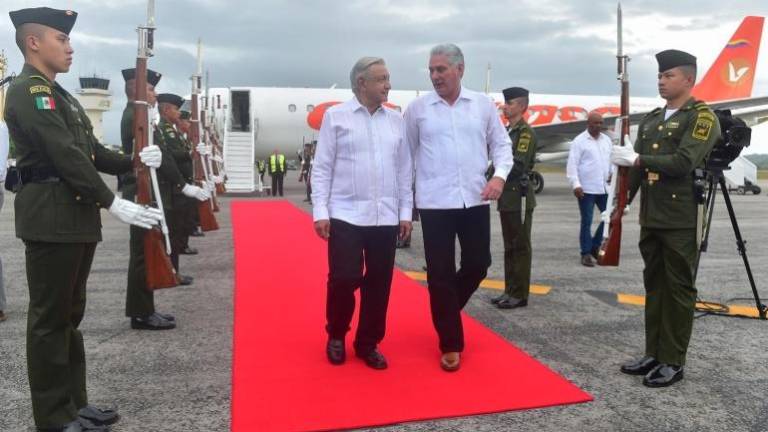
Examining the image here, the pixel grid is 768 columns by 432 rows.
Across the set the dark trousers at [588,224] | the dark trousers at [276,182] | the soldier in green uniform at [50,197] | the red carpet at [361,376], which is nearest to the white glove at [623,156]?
the red carpet at [361,376]

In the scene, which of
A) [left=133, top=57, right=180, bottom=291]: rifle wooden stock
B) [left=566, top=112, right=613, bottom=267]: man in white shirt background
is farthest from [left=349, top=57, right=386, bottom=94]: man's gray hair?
[left=566, top=112, right=613, bottom=267]: man in white shirt background

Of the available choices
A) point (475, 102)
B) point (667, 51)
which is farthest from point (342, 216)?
point (667, 51)

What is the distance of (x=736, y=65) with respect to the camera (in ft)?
81.3

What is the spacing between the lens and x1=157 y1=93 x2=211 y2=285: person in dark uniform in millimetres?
5543

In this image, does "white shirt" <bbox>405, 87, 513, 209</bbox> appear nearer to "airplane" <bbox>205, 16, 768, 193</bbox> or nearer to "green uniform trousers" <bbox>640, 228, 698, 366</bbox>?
"green uniform trousers" <bbox>640, 228, 698, 366</bbox>

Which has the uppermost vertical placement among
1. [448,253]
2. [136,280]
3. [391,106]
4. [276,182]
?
[391,106]

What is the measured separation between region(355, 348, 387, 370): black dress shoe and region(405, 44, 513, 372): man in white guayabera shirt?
361mm

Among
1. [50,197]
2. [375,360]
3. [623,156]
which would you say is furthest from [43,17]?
[623,156]

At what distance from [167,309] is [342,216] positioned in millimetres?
2400

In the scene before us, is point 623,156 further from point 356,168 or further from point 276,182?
point 276,182

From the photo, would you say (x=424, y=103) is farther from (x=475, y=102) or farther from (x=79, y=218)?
(x=79, y=218)

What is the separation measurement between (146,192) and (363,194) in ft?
4.09

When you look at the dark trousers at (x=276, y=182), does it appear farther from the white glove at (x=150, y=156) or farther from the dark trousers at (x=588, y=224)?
the white glove at (x=150, y=156)

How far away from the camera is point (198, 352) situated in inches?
158
